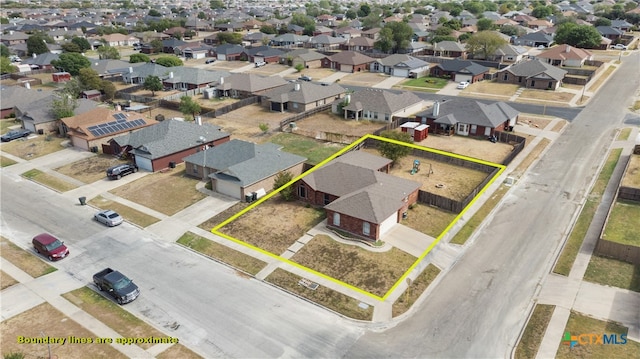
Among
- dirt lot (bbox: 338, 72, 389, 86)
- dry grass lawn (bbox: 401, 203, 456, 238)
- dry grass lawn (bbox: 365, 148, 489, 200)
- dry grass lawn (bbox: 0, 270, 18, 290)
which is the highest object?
dry grass lawn (bbox: 0, 270, 18, 290)

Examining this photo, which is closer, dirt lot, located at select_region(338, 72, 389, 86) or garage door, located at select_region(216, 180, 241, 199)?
garage door, located at select_region(216, 180, 241, 199)

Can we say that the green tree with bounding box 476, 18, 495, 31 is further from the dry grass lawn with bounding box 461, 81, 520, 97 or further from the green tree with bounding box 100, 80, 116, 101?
the green tree with bounding box 100, 80, 116, 101

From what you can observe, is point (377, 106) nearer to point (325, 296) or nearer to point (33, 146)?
point (325, 296)

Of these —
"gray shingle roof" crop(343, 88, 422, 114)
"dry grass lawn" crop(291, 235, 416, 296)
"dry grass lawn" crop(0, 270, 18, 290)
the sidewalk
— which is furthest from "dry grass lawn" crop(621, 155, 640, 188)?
"dry grass lawn" crop(0, 270, 18, 290)

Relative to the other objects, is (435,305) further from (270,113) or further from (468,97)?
(468,97)

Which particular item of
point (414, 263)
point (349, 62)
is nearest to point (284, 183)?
point (414, 263)

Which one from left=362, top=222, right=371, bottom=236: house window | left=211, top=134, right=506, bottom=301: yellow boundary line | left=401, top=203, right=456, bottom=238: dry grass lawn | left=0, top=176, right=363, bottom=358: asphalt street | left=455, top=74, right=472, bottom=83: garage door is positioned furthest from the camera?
left=455, top=74, right=472, bottom=83: garage door
